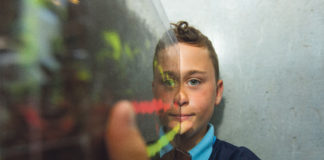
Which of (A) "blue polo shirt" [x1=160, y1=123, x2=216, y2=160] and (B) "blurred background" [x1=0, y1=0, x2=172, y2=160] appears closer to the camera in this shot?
(B) "blurred background" [x1=0, y1=0, x2=172, y2=160]

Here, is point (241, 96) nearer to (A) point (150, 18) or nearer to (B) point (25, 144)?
(A) point (150, 18)

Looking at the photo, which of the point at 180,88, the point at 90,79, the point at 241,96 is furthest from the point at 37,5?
the point at 241,96

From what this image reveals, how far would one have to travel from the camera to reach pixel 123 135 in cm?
17

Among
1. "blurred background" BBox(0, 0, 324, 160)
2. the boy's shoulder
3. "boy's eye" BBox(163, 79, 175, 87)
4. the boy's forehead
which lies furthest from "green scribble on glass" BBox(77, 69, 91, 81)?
the boy's shoulder

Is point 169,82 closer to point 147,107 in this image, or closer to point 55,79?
point 147,107

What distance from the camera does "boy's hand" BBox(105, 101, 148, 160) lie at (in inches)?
6.2

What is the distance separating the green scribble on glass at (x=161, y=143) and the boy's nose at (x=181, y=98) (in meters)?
0.05

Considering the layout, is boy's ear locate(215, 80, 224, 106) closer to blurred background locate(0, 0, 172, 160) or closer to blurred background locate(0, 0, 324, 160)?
blurred background locate(0, 0, 324, 160)

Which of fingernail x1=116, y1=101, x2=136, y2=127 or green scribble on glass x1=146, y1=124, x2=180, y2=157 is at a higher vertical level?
fingernail x1=116, y1=101, x2=136, y2=127

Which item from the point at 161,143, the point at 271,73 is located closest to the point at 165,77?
the point at 161,143

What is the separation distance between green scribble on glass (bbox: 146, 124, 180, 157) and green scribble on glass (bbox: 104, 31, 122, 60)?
102 mm

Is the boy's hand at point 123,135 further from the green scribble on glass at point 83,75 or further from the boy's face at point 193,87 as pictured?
the boy's face at point 193,87

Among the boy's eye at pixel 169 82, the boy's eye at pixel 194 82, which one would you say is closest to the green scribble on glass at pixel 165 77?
the boy's eye at pixel 169 82

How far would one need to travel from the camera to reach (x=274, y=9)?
645 millimetres
